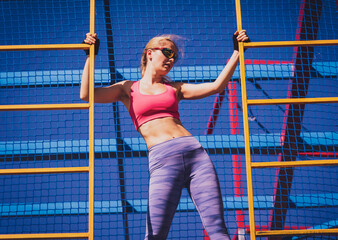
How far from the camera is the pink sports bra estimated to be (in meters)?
1.87

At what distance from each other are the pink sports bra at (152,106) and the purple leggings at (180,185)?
16 centimetres

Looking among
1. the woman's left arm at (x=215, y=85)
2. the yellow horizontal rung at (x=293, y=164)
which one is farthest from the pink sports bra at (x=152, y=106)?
the yellow horizontal rung at (x=293, y=164)

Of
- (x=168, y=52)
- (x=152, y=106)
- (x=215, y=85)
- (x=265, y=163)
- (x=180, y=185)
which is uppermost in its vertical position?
(x=168, y=52)

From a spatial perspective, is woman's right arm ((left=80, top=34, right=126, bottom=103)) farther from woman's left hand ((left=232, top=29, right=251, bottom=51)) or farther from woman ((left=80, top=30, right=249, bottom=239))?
woman's left hand ((left=232, top=29, right=251, bottom=51))

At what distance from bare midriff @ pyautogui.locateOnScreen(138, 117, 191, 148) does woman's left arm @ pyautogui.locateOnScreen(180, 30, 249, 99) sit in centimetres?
22

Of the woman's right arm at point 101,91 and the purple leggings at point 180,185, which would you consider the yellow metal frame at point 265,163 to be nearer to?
the purple leggings at point 180,185

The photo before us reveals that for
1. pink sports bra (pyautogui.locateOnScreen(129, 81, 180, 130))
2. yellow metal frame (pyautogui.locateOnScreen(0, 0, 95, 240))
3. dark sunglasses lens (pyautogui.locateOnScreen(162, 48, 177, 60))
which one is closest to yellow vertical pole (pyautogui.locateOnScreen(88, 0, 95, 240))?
yellow metal frame (pyautogui.locateOnScreen(0, 0, 95, 240))

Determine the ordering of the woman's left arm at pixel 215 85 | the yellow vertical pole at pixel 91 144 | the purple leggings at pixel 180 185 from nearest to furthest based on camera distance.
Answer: the purple leggings at pixel 180 185
the yellow vertical pole at pixel 91 144
the woman's left arm at pixel 215 85

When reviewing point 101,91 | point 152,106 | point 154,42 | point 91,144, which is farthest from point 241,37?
point 91,144

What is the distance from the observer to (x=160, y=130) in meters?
1.82

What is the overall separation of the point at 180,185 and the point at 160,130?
28cm

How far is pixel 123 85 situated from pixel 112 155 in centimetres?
171

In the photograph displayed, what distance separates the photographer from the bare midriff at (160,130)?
181cm

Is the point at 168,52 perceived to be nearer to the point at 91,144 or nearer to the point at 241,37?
the point at 241,37
